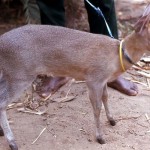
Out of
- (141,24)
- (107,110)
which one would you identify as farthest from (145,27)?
(107,110)

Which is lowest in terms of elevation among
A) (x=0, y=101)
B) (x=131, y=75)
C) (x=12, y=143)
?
(x=131, y=75)

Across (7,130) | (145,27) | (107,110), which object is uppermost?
(145,27)

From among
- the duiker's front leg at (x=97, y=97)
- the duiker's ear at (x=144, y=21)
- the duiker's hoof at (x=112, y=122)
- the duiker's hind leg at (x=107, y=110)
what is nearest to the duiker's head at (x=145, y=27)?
the duiker's ear at (x=144, y=21)

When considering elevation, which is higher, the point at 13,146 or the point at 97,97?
the point at 97,97

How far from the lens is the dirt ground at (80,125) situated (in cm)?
318

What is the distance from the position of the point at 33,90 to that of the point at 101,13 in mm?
973

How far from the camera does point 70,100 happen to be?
149 inches

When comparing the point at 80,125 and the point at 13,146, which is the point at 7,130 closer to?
the point at 13,146

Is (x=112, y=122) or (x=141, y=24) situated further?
(x=112, y=122)

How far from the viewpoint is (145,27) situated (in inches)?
114

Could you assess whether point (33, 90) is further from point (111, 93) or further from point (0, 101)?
point (0, 101)

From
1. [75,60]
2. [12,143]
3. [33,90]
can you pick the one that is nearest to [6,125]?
[12,143]

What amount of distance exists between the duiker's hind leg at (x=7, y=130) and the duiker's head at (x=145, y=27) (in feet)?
3.49

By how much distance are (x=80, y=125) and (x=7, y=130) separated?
620 mm
